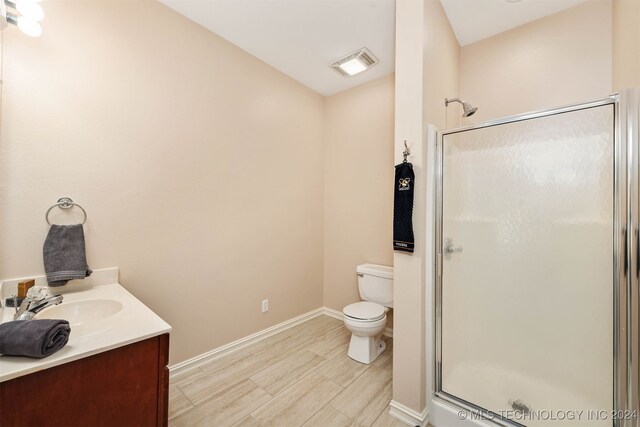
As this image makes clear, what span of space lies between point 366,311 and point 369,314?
6 centimetres

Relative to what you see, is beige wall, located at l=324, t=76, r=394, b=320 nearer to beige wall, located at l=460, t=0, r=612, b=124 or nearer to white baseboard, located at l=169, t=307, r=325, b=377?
white baseboard, located at l=169, t=307, r=325, b=377

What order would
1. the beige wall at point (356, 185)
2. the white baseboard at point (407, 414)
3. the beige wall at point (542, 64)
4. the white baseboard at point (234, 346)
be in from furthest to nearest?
1. the beige wall at point (356, 185)
2. the white baseboard at point (234, 346)
3. the beige wall at point (542, 64)
4. the white baseboard at point (407, 414)

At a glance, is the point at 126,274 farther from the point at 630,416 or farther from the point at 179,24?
the point at 630,416

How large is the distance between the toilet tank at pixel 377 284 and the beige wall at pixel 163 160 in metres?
0.72

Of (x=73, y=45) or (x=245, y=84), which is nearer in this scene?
(x=73, y=45)

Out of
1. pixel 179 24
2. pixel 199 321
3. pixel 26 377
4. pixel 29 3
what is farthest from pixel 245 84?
pixel 26 377

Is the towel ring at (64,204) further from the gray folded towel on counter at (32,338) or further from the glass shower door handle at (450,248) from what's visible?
the glass shower door handle at (450,248)

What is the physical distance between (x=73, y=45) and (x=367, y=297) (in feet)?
9.07

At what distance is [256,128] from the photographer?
7.84 ft

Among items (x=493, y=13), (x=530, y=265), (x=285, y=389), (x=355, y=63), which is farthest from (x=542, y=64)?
(x=285, y=389)

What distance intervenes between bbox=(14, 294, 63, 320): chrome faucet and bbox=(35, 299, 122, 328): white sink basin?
0.35 ft

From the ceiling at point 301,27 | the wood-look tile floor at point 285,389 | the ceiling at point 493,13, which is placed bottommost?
the wood-look tile floor at point 285,389

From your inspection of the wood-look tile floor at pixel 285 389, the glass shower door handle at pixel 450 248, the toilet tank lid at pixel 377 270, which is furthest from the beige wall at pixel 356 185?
the glass shower door handle at pixel 450 248

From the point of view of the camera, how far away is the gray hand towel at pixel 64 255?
1358 mm
